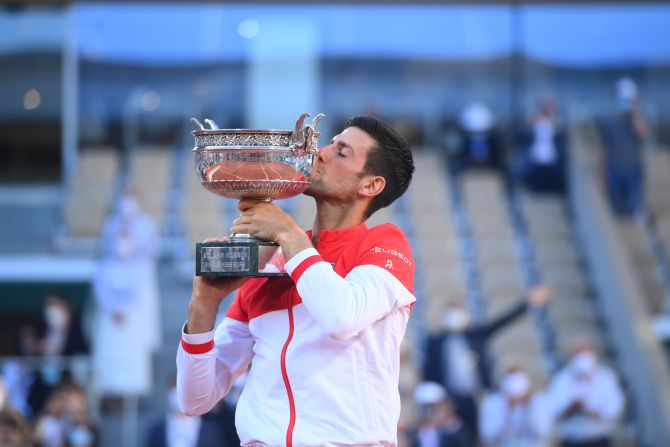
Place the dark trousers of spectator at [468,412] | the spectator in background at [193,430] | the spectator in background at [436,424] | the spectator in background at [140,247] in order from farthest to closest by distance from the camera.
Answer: the spectator in background at [140,247]
the dark trousers of spectator at [468,412]
the spectator in background at [436,424]
the spectator in background at [193,430]

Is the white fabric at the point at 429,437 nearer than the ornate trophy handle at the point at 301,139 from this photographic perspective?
No

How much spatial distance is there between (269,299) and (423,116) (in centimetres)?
1107

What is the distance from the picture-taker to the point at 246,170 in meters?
3.07

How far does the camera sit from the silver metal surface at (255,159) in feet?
10.1

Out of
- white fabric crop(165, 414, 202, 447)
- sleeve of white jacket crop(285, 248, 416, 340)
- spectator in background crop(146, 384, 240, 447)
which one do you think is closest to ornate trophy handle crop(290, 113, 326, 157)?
sleeve of white jacket crop(285, 248, 416, 340)

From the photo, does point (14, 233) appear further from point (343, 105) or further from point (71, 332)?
point (343, 105)

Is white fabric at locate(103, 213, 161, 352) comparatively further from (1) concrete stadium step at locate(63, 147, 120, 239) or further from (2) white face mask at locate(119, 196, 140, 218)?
(1) concrete stadium step at locate(63, 147, 120, 239)

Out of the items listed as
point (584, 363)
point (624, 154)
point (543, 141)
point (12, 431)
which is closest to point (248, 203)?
point (12, 431)

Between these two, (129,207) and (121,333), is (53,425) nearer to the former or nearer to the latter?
(121,333)

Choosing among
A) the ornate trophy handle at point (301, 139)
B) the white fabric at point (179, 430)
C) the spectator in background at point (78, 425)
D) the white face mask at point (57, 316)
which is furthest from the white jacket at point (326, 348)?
the white face mask at point (57, 316)

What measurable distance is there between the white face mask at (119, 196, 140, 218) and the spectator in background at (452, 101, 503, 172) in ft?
13.0

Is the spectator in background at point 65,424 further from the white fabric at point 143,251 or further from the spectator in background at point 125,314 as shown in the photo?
the white fabric at point 143,251

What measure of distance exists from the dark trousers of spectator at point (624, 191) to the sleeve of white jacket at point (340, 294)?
10.6 meters

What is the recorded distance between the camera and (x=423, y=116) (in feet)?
46.5
